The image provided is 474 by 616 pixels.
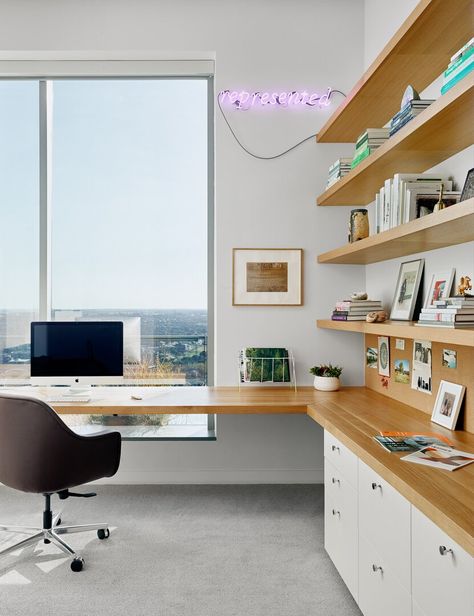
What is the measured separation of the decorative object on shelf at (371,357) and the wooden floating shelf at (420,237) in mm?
587

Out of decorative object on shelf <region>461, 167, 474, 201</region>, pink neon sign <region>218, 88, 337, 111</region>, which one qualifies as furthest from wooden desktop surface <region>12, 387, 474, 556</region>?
pink neon sign <region>218, 88, 337, 111</region>

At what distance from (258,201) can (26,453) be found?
2.13 m

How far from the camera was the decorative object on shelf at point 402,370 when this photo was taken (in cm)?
270

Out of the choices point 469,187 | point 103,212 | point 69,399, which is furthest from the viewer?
point 103,212

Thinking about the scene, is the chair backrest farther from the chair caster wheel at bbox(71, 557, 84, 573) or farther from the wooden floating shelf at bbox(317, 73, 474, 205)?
the wooden floating shelf at bbox(317, 73, 474, 205)

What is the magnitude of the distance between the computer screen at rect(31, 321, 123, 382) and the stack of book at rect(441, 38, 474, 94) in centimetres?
217

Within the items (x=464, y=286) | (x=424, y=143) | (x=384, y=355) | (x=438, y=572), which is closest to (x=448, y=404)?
(x=464, y=286)

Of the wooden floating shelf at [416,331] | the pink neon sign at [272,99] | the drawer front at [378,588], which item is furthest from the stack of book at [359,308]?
the pink neon sign at [272,99]

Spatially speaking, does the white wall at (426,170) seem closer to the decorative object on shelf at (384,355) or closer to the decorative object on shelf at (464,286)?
the decorative object on shelf at (464,286)

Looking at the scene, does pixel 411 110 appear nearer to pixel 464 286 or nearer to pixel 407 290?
pixel 464 286

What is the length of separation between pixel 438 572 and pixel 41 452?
5.55 ft

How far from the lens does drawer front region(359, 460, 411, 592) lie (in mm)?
1538

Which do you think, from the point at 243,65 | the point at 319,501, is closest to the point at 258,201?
the point at 243,65

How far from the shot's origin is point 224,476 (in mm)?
3480
